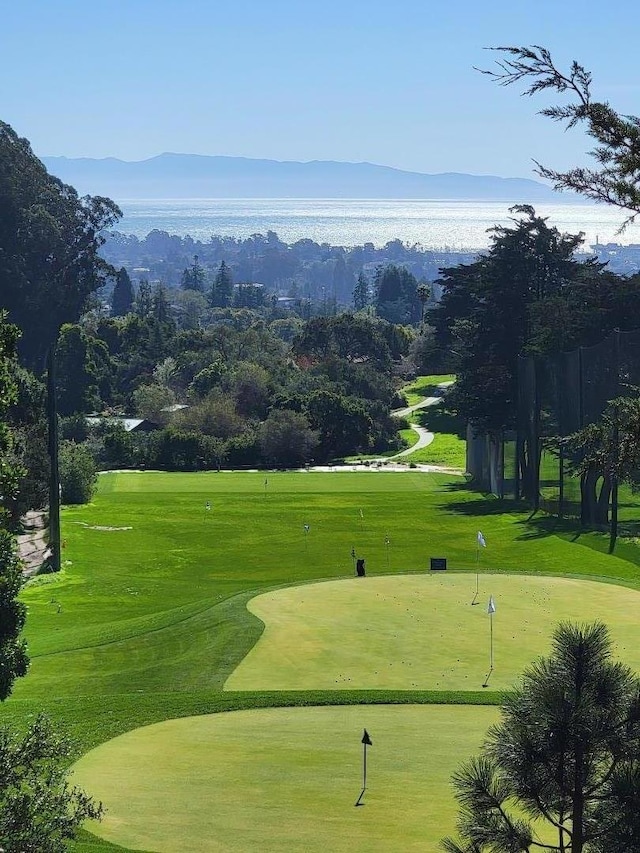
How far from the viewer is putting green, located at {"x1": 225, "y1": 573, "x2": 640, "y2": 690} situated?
1778 cm

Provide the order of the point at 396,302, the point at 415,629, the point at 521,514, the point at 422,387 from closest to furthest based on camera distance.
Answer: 1. the point at 415,629
2. the point at 521,514
3. the point at 422,387
4. the point at 396,302

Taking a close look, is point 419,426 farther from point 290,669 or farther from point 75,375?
point 290,669

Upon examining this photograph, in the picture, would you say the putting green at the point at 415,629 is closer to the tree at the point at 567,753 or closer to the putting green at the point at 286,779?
the putting green at the point at 286,779

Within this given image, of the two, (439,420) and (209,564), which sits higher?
(439,420)

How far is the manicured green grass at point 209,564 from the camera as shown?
17.4m

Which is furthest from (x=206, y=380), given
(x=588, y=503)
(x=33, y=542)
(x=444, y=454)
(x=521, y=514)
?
(x=588, y=503)

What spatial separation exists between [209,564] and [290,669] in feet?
58.6

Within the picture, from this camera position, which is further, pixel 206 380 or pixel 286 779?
pixel 206 380

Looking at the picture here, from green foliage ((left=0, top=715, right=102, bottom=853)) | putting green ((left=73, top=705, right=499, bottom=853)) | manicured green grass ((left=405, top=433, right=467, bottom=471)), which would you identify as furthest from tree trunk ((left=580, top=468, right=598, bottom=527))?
green foliage ((left=0, top=715, right=102, bottom=853))

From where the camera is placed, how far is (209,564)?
36.1 metres

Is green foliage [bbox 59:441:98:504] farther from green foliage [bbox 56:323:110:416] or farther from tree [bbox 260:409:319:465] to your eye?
green foliage [bbox 56:323:110:416]

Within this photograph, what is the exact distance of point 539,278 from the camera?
2026 inches

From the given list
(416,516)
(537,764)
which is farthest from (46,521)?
(537,764)

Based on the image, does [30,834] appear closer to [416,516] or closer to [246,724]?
[246,724]
